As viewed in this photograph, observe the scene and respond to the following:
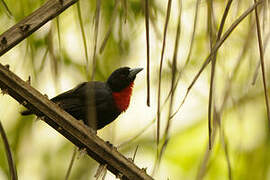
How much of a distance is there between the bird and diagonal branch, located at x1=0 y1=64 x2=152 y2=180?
1.76 m

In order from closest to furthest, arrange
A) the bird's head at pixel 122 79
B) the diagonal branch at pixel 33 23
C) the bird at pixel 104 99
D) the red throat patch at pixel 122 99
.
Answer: the diagonal branch at pixel 33 23, the bird at pixel 104 99, the red throat patch at pixel 122 99, the bird's head at pixel 122 79

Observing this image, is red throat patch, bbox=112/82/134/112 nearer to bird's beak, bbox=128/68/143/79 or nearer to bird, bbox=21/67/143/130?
bird, bbox=21/67/143/130

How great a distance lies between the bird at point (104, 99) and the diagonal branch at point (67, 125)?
1.76m

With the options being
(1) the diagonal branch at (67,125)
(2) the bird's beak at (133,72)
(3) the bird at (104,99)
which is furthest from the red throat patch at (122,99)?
(1) the diagonal branch at (67,125)

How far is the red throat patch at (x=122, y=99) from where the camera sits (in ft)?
11.7

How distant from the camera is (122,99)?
360cm

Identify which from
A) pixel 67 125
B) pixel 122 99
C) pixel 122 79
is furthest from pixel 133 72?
pixel 67 125

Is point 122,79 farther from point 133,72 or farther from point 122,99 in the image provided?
point 122,99

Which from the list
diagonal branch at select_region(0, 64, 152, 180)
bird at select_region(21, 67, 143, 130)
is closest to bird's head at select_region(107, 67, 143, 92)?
bird at select_region(21, 67, 143, 130)

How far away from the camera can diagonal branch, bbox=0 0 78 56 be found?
110 cm

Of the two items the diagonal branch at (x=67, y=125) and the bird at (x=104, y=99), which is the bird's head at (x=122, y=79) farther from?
the diagonal branch at (x=67, y=125)

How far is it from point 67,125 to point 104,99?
2.35 m

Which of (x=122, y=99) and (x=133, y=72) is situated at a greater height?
(x=133, y=72)

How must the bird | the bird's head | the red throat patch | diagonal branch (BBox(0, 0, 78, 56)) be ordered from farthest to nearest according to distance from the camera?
1. the bird's head
2. the red throat patch
3. the bird
4. diagonal branch (BBox(0, 0, 78, 56))
